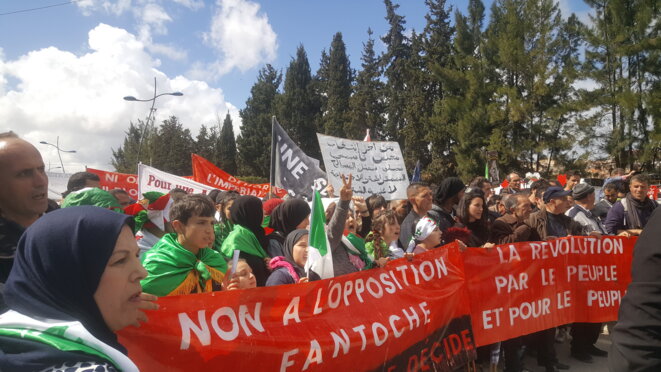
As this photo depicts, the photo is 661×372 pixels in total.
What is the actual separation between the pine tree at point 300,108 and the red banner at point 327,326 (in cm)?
4303

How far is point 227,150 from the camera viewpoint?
55875 millimetres

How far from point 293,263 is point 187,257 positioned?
0.92 m

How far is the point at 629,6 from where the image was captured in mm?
26641

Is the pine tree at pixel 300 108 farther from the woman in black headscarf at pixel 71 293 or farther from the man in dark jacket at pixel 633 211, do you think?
the woman in black headscarf at pixel 71 293

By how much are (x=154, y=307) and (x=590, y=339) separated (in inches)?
204

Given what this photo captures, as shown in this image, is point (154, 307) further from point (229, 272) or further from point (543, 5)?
point (543, 5)

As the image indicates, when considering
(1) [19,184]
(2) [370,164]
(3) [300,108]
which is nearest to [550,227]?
(2) [370,164]

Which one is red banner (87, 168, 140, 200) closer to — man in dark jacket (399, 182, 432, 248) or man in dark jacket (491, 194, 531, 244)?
man in dark jacket (399, 182, 432, 248)

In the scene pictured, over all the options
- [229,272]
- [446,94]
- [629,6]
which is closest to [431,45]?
[446,94]

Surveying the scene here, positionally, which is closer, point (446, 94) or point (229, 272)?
point (229, 272)

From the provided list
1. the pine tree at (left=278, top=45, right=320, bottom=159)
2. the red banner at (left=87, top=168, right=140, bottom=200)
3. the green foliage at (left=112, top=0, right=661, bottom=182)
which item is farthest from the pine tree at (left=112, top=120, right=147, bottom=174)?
the red banner at (left=87, top=168, right=140, bottom=200)

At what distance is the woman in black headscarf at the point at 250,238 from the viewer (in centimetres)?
387

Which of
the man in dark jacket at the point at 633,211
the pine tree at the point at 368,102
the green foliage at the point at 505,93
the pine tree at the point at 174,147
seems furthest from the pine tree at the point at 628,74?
the pine tree at the point at 174,147

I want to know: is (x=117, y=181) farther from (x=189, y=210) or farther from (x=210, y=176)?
(x=189, y=210)
